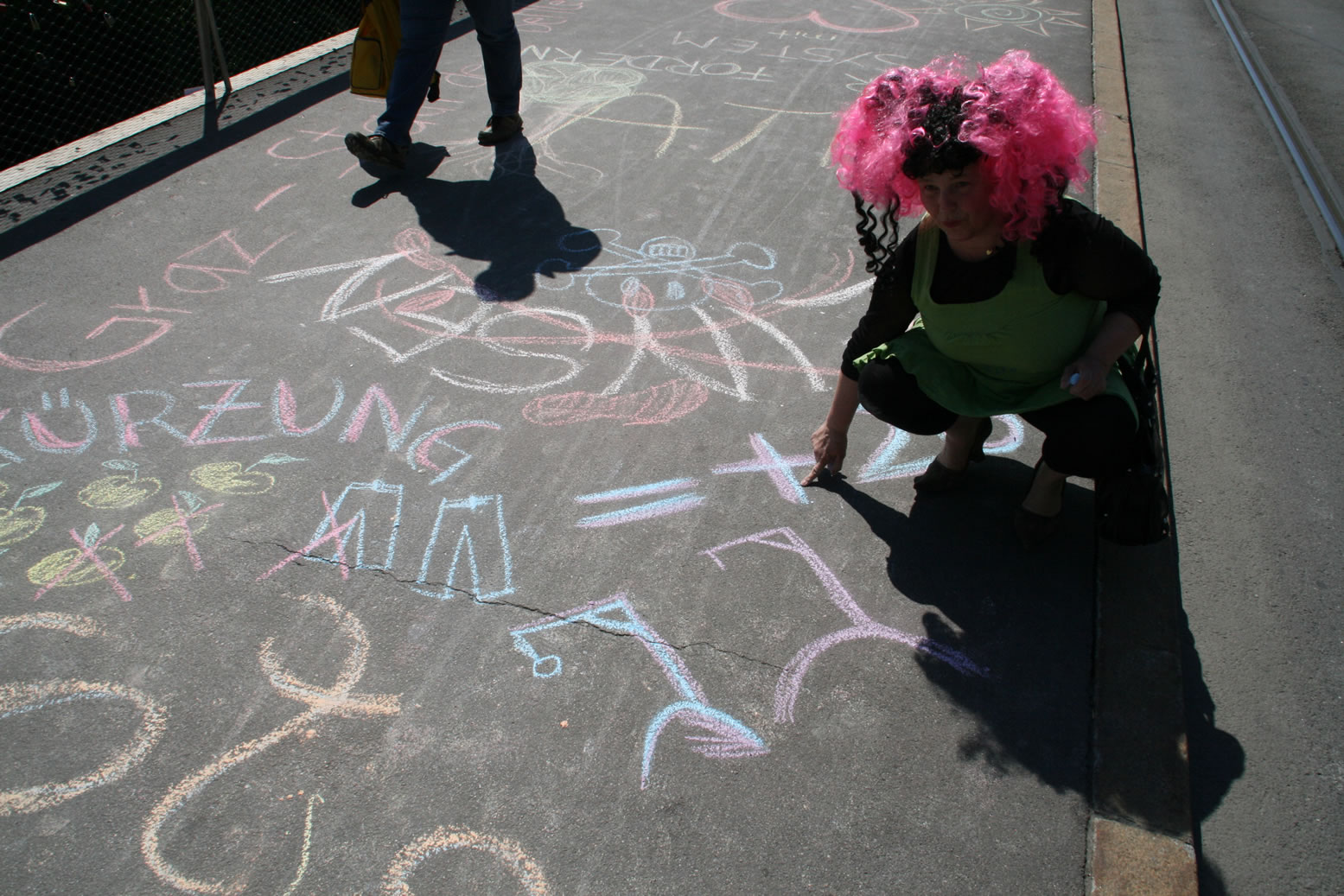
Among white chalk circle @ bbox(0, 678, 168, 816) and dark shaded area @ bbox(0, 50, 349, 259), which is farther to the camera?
dark shaded area @ bbox(0, 50, 349, 259)

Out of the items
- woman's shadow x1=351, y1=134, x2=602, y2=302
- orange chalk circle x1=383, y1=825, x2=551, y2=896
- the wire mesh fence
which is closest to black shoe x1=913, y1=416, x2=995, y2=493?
orange chalk circle x1=383, y1=825, x2=551, y2=896

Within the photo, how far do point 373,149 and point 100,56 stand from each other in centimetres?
266

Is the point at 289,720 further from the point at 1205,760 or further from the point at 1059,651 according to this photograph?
the point at 1205,760

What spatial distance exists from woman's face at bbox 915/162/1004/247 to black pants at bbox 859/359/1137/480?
453 millimetres

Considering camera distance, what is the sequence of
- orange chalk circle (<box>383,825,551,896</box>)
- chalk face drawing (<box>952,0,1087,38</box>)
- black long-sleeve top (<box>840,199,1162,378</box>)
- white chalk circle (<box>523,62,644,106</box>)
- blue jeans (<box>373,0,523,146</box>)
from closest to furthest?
orange chalk circle (<box>383,825,551,896</box>)
black long-sleeve top (<box>840,199,1162,378</box>)
blue jeans (<box>373,0,523,146</box>)
white chalk circle (<box>523,62,644,106</box>)
chalk face drawing (<box>952,0,1087,38</box>)

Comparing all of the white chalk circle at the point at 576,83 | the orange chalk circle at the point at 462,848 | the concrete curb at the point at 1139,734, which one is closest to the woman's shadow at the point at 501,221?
the white chalk circle at the point at 576,83

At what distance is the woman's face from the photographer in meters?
2.11

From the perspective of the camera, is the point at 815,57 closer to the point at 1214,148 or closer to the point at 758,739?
the point at 1214,148

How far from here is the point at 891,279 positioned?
2.45 m

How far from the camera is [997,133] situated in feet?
6.70

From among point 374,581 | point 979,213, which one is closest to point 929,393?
point 979,213

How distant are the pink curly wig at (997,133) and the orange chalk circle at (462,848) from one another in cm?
176

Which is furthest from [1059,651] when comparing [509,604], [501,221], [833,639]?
[501,221]

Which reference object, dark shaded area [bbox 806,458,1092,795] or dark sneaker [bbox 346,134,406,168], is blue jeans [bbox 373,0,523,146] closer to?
dark sneaker [bbox 346,134,406,168]
